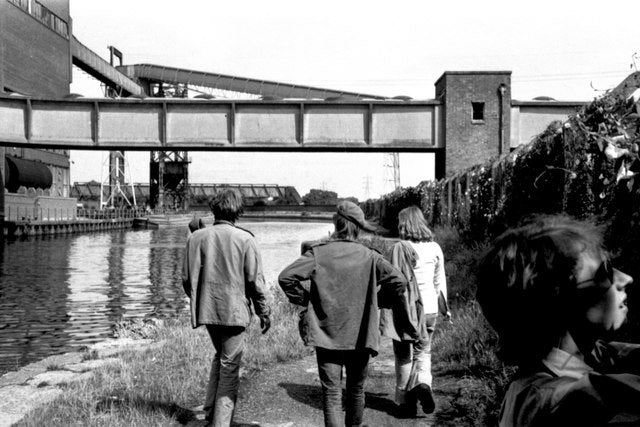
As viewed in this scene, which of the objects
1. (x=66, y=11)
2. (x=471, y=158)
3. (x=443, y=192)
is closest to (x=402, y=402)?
(x=443, y=192)

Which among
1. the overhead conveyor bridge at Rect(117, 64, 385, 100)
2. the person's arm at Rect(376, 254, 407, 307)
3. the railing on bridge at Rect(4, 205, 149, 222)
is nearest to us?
the person's arm at Rect(376, 254, 407, 307)

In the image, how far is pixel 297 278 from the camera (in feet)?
15.5

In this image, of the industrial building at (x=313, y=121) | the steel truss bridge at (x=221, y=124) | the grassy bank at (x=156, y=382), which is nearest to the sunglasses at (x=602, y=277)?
the grassy bank at (x=156, y=382)

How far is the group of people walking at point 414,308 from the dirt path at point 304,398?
216mm

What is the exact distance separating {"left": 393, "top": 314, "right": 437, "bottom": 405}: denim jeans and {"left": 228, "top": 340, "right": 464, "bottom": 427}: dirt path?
10.2 inches

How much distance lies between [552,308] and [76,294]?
18.5 meters

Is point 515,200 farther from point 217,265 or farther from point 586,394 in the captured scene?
point 586,394

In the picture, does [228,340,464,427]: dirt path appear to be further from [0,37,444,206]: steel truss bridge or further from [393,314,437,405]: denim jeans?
[0,37,444,206]: steel truss bridge

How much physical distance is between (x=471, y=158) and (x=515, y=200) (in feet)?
55.5

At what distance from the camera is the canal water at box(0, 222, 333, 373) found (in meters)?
12.2

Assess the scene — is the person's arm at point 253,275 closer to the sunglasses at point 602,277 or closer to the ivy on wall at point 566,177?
the ivy on wall at point 566,177

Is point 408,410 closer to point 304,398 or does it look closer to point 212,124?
point 304,398

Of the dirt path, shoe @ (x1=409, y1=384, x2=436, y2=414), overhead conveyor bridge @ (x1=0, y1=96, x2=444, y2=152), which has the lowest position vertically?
the dirt path

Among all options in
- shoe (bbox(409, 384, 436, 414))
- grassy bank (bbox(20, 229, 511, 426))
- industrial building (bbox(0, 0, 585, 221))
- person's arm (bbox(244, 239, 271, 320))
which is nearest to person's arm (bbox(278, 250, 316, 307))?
person's arm (bbox(244, 239, 271, 320))
